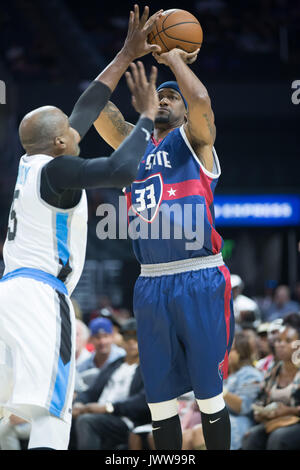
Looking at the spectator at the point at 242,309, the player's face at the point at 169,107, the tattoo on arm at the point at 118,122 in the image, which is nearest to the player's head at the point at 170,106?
the player's face at the point at 169,107

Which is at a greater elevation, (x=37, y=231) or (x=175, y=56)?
(x=175, y=56)

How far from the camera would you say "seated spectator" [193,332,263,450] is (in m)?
6.15

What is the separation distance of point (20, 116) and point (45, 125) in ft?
38.1

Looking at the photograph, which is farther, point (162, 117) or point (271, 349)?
point (271, 349)

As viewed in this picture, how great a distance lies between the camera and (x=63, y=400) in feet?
11.0

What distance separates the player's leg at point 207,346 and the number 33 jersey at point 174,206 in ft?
0.69

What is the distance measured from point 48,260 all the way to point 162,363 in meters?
1.08

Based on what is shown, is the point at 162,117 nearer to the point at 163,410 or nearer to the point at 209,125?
the point at 209,125

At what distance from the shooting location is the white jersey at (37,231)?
3568mm

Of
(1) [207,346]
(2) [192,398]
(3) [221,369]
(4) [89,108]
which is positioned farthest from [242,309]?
(4) [89,108]

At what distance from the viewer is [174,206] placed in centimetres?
423

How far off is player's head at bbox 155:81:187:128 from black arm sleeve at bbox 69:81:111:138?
0.44m

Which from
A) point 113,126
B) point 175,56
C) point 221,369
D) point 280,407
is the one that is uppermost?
point 175,56
